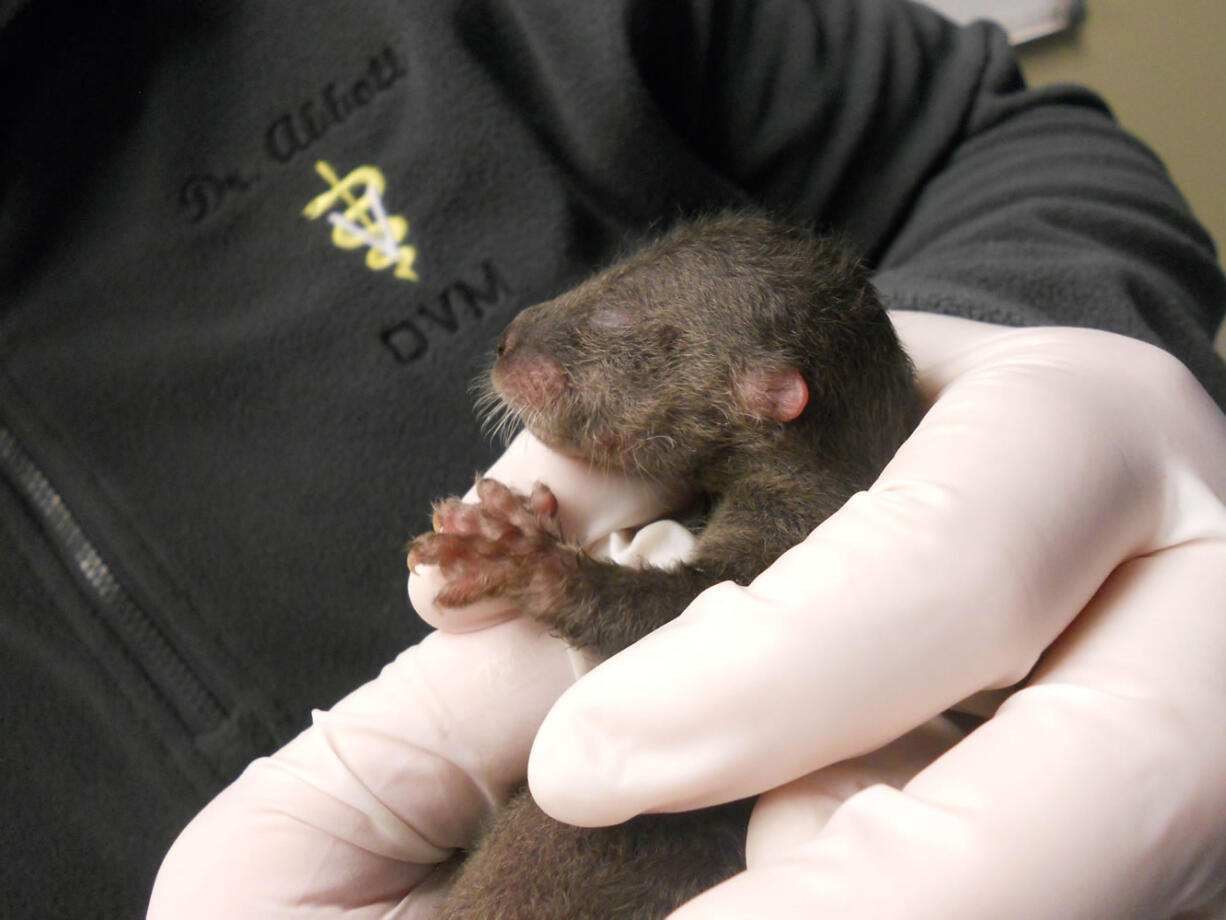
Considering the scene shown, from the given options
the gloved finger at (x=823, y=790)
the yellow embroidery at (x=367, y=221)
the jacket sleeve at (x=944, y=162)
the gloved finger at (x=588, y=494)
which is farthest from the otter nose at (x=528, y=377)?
the jacket sleeve at (x=944, y=162)

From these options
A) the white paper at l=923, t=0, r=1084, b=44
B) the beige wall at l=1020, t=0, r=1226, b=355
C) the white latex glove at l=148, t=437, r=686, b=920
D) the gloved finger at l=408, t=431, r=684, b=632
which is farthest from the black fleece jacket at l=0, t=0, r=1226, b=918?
the beige wall at l=1020, t=0, r=1226, b=355

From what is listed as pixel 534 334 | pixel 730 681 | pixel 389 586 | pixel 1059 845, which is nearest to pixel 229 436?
pixel 389 586

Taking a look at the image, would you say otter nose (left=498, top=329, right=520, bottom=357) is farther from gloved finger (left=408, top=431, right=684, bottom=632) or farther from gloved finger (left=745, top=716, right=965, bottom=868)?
gloved finger (left=745, top=716, right=965, bottom=868)

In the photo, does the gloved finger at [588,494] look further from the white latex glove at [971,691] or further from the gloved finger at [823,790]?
the gloved finger at [823,790]

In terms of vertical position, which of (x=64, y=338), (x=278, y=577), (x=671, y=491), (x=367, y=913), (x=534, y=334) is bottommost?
(x=367, y=913)

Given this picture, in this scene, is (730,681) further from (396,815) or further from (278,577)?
(278,577)
